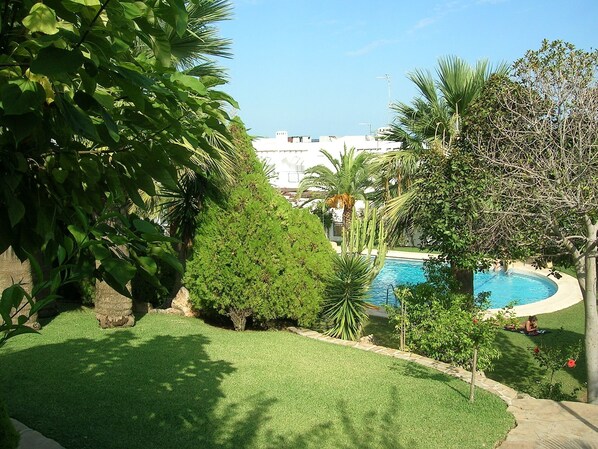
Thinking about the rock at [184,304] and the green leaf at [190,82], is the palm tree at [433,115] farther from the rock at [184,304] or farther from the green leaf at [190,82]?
the green leaf at [190,82]

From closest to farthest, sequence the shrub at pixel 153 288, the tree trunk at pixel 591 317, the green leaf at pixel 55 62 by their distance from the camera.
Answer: the green leaf at pixel 55 62 → the tree trunk at pixel 591 317 → the shrub at pixel 153 288

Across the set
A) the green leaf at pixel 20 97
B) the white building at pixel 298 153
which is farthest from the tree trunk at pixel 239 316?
the white building at pixel 298 153

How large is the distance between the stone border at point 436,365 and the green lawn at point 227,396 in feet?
1.07

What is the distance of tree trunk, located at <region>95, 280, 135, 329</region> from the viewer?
10.6 meters

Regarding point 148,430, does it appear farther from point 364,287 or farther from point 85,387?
point 364,287

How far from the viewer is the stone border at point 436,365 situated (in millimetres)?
8391

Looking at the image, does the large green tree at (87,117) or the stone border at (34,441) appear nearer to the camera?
the large green tree at (87,117)

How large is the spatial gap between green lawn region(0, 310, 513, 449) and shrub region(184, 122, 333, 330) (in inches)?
50.8

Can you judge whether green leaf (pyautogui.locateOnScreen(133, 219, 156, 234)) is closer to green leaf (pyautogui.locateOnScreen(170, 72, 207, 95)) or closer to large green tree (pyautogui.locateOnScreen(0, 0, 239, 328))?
large green tree (pyautogui.locateOnScreen(0, 0, 239, 328))

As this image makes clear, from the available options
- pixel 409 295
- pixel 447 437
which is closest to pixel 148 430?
pixel 447 437

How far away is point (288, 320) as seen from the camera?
12.4 metres

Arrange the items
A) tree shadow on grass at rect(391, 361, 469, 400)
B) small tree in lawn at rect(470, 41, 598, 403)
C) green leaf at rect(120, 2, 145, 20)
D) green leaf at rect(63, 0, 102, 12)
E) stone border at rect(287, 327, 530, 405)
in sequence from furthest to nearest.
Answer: small tree in lawn at rect(470, 41, 598, 403) < stone border at rect(287, 327, 530, 405) < tree shadow on grass at rect(391, 361, 469, 400) < green leaf at rect(120, 2, 145, 20) < green leaf at rect(63, 0, 102, 12)

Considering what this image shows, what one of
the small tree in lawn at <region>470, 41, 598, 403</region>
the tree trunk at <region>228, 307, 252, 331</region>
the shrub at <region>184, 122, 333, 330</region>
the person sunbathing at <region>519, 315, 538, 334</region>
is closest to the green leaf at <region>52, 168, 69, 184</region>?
the small tree in lawn at <region>470, 41, 598, 403</region>

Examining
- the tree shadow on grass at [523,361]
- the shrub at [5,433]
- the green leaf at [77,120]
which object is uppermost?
the green leaf at [77,120]
